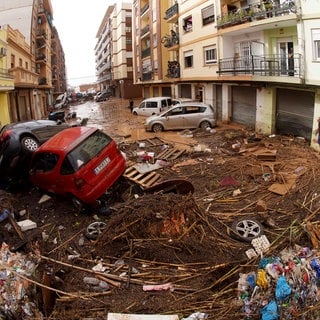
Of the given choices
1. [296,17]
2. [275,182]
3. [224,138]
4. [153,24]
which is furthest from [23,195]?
[153,24]

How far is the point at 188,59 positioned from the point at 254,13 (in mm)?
10236

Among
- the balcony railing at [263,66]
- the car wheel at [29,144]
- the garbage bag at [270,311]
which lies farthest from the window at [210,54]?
the garbage bag at [270,311]

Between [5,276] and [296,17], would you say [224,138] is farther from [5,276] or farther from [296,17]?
[5,276]

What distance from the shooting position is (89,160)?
8359 mm

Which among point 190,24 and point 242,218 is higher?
point 190,24

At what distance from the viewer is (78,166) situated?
8.19 metres

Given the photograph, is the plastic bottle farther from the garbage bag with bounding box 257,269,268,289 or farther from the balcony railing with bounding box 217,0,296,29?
the balcony railing with bounding box 217,0,296,29

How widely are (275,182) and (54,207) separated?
19.8 ft

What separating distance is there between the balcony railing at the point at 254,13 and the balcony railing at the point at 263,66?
5.94 ft

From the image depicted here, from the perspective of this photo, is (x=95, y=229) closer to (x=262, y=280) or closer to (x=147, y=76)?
(x=262, y=280)

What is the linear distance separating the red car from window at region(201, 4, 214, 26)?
1576 cm

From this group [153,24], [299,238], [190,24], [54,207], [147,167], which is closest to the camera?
[299,238]

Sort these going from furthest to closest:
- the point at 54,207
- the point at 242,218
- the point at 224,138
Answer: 1. the point at 224,138
2. the point at 54,207
3. the point at 242,218

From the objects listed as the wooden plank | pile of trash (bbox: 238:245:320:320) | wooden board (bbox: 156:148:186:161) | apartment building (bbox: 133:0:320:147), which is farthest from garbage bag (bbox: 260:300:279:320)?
apartment building (bbox: 133:0:320:147)
